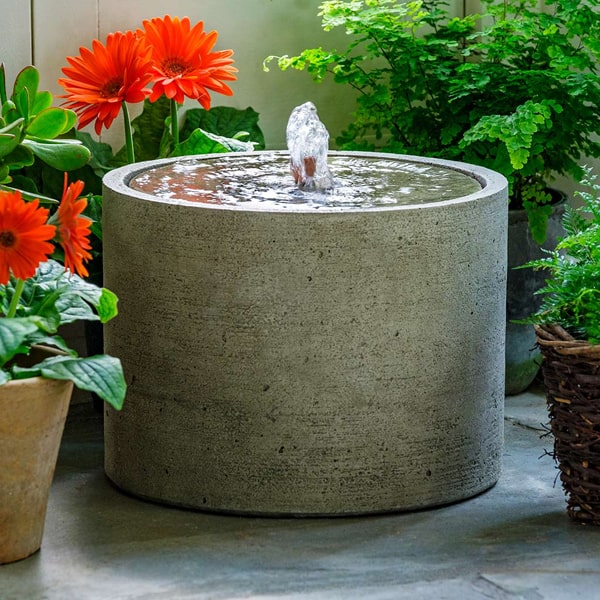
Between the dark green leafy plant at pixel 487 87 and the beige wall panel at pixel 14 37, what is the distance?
0.75 metres

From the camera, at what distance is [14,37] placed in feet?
11.5

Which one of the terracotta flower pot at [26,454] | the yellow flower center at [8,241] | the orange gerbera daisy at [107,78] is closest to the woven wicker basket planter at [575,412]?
the terracotta flower pot at [26,454]

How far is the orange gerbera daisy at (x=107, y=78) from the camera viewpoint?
324cm

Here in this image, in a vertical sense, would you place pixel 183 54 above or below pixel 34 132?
above

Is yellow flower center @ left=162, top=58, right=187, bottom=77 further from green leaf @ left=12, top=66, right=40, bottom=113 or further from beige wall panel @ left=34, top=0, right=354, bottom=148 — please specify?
green leaf @ left=12, top=66, right=40, bottom=113

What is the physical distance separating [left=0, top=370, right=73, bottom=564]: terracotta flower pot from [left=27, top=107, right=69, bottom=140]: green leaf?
0.62 m

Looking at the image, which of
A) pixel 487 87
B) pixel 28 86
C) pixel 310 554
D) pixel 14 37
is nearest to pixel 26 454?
pixel 310 554

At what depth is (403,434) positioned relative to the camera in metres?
2.67

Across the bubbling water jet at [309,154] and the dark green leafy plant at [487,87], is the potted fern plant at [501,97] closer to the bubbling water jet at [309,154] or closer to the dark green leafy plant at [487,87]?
the dark green leafy plant at [487,87]

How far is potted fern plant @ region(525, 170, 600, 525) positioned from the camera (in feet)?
8.22

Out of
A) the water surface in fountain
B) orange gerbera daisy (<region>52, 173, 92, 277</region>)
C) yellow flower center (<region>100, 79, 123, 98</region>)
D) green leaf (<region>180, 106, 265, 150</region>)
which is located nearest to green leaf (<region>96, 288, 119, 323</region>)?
orange gerbera daisy (<region>52, 173, 92, 277</region>)

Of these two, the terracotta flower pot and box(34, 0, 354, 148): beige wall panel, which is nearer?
the terracotta flower pot

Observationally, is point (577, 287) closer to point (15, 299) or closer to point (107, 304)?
point (107, 304)

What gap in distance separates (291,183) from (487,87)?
3.09 feet
